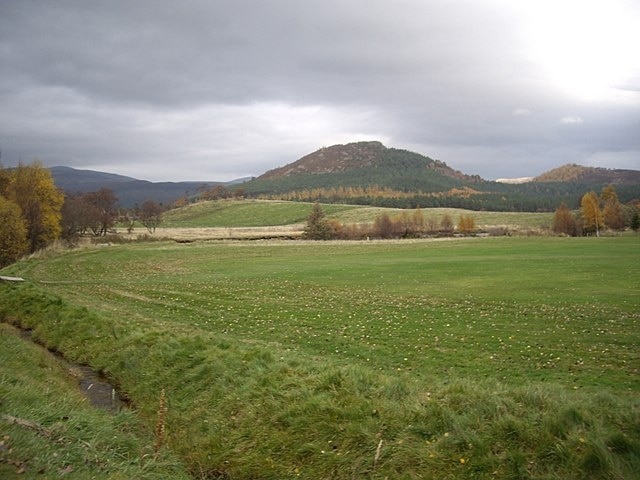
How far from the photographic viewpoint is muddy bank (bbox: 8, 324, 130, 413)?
13242 mm

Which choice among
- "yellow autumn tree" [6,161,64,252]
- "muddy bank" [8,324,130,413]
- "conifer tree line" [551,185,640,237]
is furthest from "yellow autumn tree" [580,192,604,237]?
"muddy bank" [8,324,130,413]

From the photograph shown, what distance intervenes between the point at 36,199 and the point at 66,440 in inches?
2783

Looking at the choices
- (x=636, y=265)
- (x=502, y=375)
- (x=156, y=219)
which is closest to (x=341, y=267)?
(x=636, y=265)

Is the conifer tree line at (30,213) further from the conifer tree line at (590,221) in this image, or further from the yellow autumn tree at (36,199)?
the conifer tree line at (590,221)

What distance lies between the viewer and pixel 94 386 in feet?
48.3

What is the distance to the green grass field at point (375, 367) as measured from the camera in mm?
8031

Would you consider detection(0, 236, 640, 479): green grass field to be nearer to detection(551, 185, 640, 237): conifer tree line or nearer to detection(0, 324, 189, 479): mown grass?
detection(0, 324, 189, 479): mown grass

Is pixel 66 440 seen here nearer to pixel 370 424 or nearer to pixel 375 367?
pixel 370 424

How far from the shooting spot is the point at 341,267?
50.5m

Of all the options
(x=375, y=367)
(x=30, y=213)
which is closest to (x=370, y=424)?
(x=375, y=367)

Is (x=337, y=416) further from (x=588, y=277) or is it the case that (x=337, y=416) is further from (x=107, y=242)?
(x=107, y=242)

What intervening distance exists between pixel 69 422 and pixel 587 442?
29.1ft

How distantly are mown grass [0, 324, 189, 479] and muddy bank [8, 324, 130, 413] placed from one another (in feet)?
4.60

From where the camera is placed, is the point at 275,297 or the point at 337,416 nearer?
the point at 337,416
